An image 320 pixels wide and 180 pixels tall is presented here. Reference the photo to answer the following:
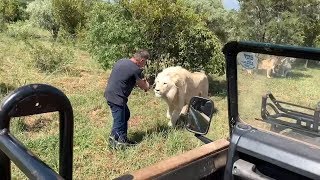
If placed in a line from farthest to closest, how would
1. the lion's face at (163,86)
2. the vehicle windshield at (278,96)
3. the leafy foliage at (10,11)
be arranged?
1. the leafy foliage at (10,11)
2. the lion's face at (163,86)
3. the vehicle windshield at (278,96)

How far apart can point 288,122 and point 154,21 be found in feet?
24.5

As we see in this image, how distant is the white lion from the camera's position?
666 centimetres

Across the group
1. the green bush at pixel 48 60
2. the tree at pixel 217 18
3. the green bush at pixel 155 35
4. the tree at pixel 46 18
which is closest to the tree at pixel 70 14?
the tree at pixel 46 18

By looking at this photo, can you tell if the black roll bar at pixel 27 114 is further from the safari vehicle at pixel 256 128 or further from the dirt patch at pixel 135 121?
the dirt patch at pixel 135 121

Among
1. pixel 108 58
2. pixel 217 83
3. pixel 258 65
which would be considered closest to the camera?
pixel 258 65

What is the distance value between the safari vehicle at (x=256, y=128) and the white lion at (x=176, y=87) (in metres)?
3.99

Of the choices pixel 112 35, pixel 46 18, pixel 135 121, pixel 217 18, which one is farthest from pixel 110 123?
pixel 46 18

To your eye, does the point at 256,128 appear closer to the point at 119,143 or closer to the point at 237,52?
the point at 237,52

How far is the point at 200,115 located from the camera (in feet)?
8.55

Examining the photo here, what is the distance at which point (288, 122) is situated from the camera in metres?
2.28

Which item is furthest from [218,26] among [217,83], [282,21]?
[217,83]

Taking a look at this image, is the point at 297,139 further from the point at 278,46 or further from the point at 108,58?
the point at 108,58

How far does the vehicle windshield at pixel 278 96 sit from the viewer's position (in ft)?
7.08

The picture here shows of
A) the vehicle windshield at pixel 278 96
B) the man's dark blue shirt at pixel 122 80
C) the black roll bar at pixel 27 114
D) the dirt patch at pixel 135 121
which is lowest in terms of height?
the dirt patch at pixel 135 121
